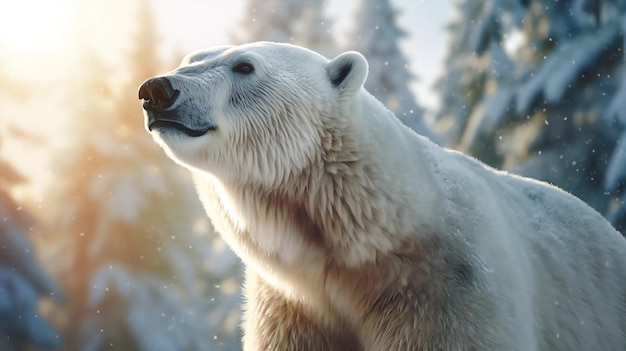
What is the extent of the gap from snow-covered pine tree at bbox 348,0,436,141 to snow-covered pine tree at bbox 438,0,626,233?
616 cm

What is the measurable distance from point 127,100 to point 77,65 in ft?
4.53

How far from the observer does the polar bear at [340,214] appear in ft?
9.31

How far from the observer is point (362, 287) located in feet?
9.80

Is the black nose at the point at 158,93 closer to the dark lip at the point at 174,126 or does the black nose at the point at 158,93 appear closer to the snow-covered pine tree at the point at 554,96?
the dark lip at the point at 174,126

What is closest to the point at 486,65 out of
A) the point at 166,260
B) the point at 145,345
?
the point at 166,260

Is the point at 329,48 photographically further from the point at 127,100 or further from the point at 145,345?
the point at 145,345

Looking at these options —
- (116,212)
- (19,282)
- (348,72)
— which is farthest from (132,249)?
(348,72)

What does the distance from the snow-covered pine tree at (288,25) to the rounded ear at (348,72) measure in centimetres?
1337

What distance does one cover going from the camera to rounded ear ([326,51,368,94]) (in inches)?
122

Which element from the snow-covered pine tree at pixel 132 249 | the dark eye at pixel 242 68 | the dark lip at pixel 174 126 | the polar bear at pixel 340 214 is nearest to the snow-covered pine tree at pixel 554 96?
the snow-covered pine tree at pixel 132 249

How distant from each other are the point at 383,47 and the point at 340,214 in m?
14.6

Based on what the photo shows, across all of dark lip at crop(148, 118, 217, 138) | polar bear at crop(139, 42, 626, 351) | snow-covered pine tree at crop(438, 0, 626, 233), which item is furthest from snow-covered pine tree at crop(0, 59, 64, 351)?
dark lip at crop(148, 118, 217, 138)

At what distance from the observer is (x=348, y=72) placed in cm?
312

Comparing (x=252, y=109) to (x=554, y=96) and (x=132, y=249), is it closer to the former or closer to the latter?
(x=554, y=96)
